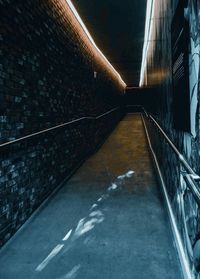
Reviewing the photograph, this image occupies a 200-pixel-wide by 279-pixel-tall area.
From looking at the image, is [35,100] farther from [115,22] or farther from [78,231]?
[115,22]

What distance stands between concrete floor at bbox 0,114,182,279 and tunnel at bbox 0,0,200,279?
0.04 ft

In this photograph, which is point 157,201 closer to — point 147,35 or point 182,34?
point 182,34

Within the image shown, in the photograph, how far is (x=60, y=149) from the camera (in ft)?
16.5

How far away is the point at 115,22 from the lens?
657 cm

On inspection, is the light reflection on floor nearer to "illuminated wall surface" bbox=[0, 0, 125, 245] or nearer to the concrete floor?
the concrete floor

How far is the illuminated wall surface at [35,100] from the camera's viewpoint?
9.88ft

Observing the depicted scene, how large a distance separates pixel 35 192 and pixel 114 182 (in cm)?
169

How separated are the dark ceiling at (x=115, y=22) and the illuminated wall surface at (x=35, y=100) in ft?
1.22

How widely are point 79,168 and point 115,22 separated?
3349 mm

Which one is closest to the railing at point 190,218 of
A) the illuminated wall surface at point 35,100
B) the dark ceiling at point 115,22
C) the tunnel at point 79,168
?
the tunnel at point 79,168

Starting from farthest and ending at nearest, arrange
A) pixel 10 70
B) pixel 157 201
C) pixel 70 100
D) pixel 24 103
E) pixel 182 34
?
pixel 70 100 → pixel 157 201 → pixel 24 103 → pixel 10 70 → pixel 182 34

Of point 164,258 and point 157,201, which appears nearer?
point 164,258

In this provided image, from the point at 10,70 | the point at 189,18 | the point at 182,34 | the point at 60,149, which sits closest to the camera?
the point at 189,18

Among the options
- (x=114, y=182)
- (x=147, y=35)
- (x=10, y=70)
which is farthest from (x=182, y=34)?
(x=147, y=35)
